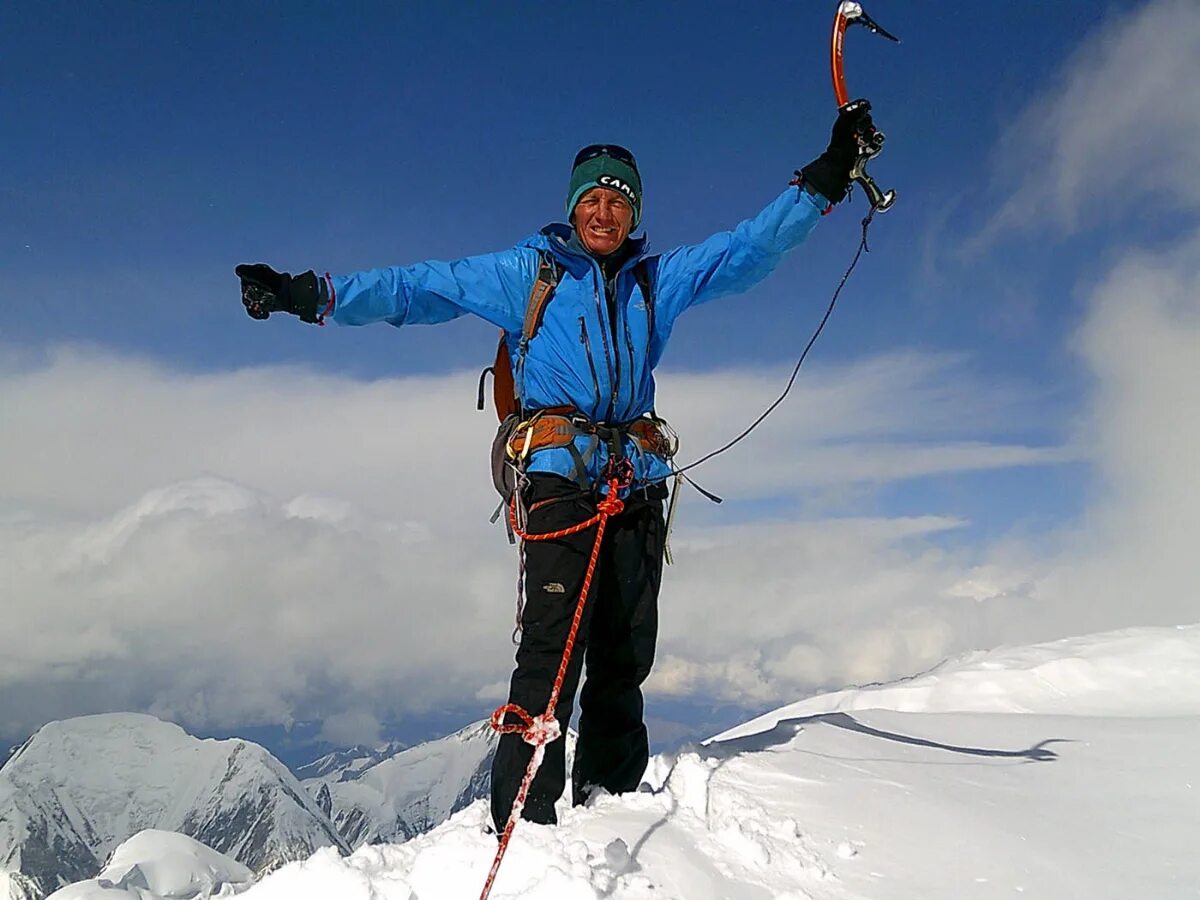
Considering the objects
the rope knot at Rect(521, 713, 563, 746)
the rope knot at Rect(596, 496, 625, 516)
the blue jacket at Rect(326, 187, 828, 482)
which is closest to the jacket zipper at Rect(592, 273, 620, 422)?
the blue jacket at Rect(326, 187, 828, 482)

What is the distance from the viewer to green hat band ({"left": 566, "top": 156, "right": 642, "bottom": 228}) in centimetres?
447

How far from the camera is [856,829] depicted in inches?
141

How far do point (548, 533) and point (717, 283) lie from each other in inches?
68.1

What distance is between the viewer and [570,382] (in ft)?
13.8

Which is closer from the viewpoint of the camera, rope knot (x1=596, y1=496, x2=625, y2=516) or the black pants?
the black pants

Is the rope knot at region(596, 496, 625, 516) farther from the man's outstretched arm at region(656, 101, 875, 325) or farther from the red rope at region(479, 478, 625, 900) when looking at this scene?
the man's outstretched arm at region(656, 101, 875, 325)

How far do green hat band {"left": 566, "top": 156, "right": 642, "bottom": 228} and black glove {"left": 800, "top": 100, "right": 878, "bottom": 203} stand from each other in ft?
3.05

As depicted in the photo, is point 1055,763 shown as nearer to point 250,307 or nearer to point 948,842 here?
point 948,842

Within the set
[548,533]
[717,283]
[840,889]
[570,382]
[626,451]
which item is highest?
[717,283]

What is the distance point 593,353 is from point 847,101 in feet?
6.56

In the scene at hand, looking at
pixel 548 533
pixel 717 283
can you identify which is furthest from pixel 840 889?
pixel 717 283

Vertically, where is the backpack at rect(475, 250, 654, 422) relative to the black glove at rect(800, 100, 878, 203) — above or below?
below

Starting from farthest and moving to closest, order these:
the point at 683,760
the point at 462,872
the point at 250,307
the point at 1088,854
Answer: the point at 683,760
the point at 250,307
the point at 1088,854
the point at 462,872

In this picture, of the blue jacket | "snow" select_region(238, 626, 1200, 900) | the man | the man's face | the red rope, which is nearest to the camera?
"snow" select_region(238, 626, 1200, 900)
